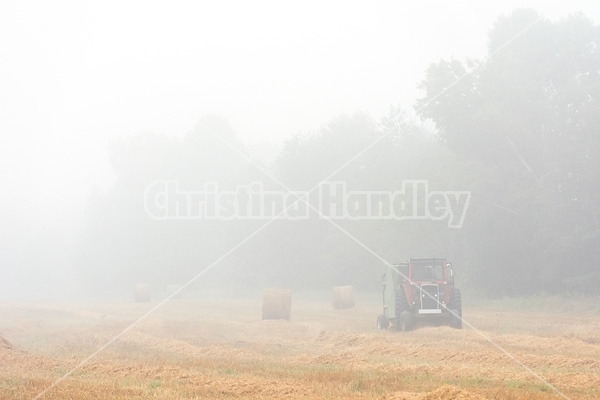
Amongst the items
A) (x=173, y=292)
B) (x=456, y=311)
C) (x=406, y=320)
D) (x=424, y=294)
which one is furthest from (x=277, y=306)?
(x=173, y=292)

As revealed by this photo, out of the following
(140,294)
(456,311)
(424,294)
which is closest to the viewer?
(456,311)

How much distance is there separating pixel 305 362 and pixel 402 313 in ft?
29.8

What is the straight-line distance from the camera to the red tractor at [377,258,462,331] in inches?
988

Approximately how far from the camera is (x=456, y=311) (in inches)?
974

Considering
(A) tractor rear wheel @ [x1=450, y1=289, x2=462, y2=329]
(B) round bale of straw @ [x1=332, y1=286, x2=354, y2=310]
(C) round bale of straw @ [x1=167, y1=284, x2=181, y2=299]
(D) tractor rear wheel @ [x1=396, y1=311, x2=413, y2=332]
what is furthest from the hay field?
(C) round bale of straw @ [x1=167, y1=284, x2=181, y2=299]

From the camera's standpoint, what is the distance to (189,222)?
94125mm

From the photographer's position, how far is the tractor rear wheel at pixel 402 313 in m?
25.0

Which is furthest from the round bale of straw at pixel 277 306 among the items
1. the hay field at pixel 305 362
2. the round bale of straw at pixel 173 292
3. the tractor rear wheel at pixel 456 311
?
the round bale of straw at pixel 173 292

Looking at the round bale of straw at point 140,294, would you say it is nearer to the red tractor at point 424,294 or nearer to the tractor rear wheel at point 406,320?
the red tractor at point 424,294

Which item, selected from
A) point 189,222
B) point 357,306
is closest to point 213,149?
point 189,222

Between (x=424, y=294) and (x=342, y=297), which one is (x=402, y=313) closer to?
(x=424, y=294)

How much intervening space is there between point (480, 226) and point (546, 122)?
6.90 meters

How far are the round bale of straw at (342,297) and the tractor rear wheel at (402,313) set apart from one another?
14.4m

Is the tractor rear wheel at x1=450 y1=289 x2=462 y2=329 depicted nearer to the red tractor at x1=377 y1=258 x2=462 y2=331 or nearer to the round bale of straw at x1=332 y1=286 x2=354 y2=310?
the red tractor at x1=377 y1=258 x2=462 y2=331
